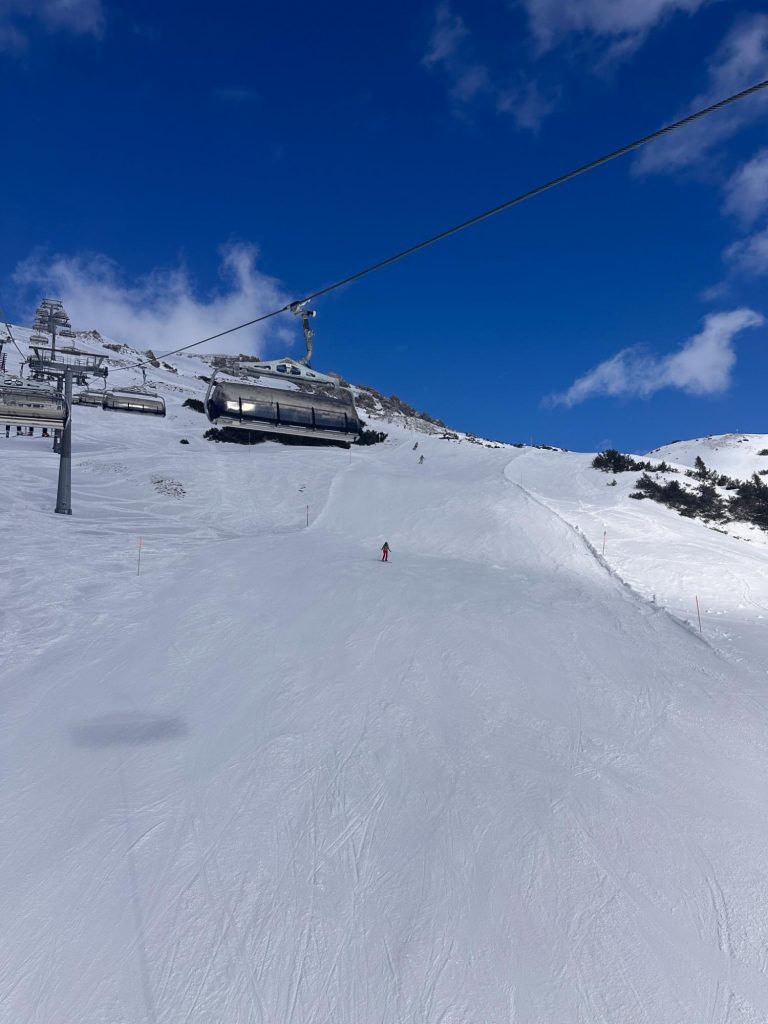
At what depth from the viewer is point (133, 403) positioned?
2911 cm

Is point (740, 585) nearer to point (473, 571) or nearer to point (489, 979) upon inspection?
point (473, 571)

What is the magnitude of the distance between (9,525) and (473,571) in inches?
537

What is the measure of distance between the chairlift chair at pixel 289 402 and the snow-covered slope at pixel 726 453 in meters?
29.1

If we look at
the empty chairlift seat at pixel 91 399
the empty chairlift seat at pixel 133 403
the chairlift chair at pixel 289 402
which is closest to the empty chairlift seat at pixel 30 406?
the empty chairlift seat at pixel 91 399

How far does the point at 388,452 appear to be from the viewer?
37.1 m

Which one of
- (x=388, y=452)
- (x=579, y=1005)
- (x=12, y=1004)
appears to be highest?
(x=388, y=452)

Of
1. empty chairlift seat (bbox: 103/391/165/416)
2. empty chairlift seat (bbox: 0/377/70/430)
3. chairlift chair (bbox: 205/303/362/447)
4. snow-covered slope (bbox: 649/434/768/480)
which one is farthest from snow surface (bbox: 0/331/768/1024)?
snow-covered slope (bbox: 649/434/768/480)

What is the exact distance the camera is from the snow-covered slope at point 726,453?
34531mm

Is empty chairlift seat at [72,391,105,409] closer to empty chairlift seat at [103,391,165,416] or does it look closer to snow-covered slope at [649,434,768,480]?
empty chairlift seat at [103,391,165,416]

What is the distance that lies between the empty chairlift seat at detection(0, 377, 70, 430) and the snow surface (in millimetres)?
6441

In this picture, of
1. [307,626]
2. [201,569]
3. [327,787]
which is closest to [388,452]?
[201,569]

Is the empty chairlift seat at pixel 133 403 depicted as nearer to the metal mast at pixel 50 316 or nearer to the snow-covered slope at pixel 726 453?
the metal mast at pixel 50 316

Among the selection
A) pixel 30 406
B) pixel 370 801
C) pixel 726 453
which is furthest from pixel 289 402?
pixel 726 453

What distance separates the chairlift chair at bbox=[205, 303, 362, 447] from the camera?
788cm
